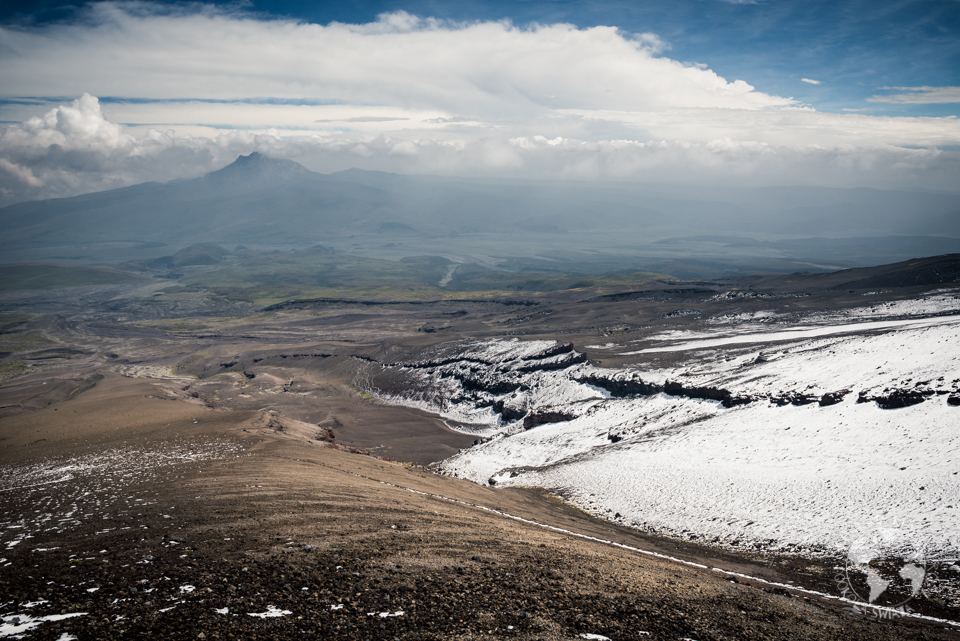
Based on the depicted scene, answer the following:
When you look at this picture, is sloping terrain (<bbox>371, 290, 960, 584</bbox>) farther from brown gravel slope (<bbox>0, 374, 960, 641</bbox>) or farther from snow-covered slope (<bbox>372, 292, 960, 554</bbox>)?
brown gravel slope (<bbox>0, 374, 960, 641</bbox>)

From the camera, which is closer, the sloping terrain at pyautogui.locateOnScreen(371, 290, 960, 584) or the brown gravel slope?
the brown gravel slope

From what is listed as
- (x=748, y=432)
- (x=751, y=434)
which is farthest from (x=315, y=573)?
(x=748, y=432)

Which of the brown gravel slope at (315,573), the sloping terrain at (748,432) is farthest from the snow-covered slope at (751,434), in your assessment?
the brown gravel slope at (315,573)

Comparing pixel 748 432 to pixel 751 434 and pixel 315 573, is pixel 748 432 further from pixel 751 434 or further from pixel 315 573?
pixel 315 573

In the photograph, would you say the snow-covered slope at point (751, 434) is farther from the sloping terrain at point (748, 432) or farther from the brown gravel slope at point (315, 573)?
the brown gravel slope at point (315, 573)

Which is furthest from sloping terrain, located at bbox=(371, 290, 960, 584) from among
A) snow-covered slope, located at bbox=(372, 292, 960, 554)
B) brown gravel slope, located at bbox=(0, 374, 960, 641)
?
brown gravel slope, located at bbox=(0, 374, 960, 641)

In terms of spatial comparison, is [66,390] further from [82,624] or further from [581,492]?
[82,624]
